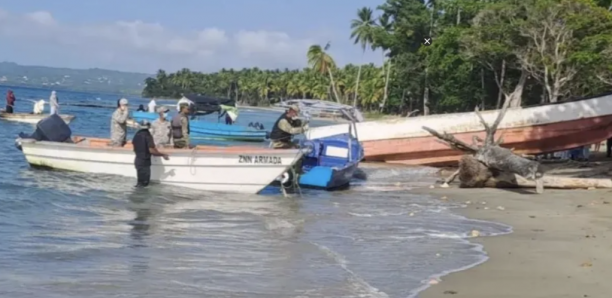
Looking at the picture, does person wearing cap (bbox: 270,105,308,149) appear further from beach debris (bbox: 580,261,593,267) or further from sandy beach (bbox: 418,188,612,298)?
beach debris (bbox: 580,261,593,267)

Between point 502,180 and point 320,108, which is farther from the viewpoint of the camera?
point 320,108

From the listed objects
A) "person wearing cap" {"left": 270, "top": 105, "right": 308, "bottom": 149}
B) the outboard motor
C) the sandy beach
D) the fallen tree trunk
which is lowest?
the sandy beach

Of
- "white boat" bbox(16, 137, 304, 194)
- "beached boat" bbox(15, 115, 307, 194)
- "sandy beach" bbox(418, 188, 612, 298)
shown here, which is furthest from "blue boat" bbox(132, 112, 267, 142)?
"sandy beach" bbox(418, 188, 612, 298)

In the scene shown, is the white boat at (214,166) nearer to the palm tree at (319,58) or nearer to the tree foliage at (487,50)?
the tree foliage at (487,50)

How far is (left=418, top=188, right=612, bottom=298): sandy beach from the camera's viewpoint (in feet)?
24.6

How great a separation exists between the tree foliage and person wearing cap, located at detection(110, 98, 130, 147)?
14.2m

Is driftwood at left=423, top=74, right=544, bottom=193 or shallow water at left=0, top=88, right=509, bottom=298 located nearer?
shallow water at left=0, top=88, right=509, bottom=298

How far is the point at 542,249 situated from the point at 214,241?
420 centimetres

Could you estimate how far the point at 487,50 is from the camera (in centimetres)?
3741

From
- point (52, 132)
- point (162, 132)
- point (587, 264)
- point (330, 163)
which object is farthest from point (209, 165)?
point (587, 264)

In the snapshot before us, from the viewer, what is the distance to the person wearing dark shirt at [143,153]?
50.0ft

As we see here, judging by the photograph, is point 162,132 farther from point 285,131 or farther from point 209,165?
point 285,131

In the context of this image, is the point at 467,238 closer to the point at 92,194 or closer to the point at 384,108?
the point at 92,194

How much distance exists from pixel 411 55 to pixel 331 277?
186ft
